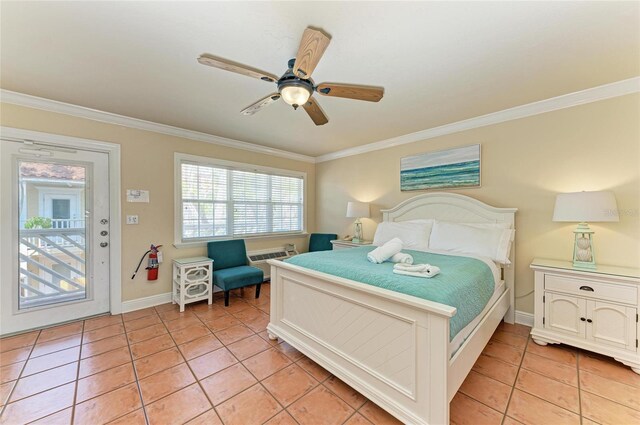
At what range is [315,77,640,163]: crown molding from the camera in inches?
89.3

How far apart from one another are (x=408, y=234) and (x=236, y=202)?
107 inches

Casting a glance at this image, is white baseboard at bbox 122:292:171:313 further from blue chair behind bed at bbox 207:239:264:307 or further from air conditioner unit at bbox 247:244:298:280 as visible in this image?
air conditioner unit at bbox 247:244:298:280

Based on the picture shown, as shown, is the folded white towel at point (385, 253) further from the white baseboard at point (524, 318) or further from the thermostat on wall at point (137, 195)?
the thermostat on wall at point (137, 195)

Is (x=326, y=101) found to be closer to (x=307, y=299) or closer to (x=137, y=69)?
(x=137, y=69)

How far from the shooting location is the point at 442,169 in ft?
11.1

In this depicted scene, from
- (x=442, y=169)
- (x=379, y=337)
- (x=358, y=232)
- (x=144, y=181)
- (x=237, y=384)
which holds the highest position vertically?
(x=442, y=169)

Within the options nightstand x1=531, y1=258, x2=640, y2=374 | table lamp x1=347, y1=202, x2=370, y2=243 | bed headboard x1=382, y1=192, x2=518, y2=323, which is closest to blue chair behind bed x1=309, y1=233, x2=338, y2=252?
table lamp x1=347, y1=202, x2=370, y2=243

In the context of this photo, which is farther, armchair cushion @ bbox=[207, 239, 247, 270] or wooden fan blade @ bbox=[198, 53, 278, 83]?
armchair cushion @ bbox=[207, 239, 247, 270]

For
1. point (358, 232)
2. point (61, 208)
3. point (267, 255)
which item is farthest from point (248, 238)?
point (61, 208)

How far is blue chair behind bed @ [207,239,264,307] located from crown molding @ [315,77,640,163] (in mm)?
2782

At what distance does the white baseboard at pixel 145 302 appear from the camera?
3.12 meters

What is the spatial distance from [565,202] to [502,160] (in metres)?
0.85

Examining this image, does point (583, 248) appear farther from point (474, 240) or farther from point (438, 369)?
point (438, 369)

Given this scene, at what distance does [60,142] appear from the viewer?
8.98 feet
